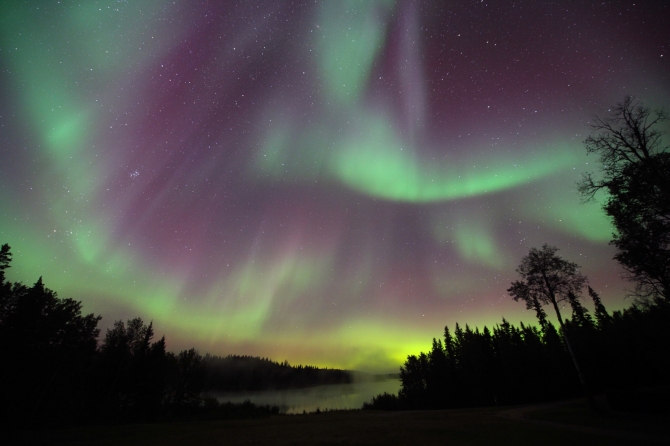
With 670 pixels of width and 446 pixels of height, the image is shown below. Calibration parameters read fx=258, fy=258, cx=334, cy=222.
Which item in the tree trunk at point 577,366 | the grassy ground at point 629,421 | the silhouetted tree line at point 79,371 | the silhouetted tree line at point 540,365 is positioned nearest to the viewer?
the grassy ground at point 629,421

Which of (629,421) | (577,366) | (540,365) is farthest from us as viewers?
(540,365)

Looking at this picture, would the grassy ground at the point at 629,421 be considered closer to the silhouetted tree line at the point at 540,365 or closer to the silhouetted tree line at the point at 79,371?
the silhouetted tree line at the point at 540,365

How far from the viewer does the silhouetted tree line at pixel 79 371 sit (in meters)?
34.1

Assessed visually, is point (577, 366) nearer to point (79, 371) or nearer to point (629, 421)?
point (629, 421)

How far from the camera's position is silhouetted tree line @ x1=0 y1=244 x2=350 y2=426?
34.1 metres

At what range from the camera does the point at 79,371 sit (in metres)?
44.2

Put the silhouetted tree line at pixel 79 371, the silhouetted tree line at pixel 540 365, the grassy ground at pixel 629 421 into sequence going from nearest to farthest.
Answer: the grassy ground at pixel 629 421
the silhouetted tree line at pixel 79 371
the silhouetted tree line at pixel 540 365

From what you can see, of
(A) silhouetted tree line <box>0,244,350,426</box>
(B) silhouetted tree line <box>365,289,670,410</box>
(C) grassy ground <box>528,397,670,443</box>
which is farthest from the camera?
(B) silhouetted tree line <box>365,289,670,410</box>

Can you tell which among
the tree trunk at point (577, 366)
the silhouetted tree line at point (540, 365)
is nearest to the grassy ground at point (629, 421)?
the tree trunk at point (577, 366)

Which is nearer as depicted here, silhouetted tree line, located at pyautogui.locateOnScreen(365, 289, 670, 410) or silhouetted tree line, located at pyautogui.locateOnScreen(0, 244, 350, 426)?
silhouetted tree line, located at pyautogui.locateOnScreen(0, 244, 350, 426)

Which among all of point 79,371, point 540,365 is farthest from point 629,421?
point 79,371

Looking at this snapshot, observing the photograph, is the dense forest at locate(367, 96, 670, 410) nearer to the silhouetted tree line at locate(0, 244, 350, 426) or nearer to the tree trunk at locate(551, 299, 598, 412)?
the tree trunk at locate(551, 299, 598, 412)

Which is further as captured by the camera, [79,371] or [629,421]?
[79,371]

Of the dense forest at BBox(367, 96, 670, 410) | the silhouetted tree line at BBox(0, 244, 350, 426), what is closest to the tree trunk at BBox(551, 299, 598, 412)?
the dense forest at BBox(367, 96, 670, 410)
